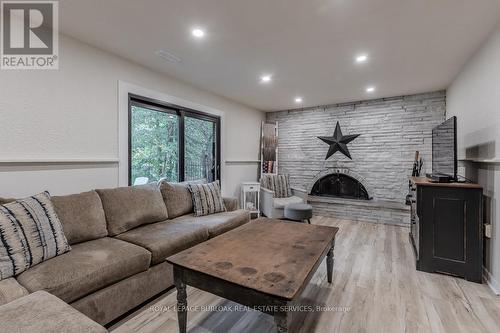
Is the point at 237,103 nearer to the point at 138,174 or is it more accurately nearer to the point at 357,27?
the point at 138,174

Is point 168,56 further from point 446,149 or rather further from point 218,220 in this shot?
point 446,149

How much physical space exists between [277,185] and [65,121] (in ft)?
11.5

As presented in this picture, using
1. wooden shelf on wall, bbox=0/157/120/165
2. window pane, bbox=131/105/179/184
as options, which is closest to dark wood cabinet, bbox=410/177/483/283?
window pane, bbox=131/105/179/184

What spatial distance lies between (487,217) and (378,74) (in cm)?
208

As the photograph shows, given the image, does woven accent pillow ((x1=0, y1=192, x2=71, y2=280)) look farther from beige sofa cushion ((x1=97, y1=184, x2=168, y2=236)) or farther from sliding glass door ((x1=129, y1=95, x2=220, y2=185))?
sliding glass door ((x1=129, y1=95, x2=220, y2=185))

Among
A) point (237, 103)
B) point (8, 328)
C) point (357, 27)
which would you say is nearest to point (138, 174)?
point (8, 328)

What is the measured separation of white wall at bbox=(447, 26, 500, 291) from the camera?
7.16 feet

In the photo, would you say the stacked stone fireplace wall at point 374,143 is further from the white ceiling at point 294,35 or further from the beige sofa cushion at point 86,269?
the beige sofa cushion at point 86,269

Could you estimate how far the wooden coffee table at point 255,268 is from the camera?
1224 millimetres

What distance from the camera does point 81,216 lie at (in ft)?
6.80

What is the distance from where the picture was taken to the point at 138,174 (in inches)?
124

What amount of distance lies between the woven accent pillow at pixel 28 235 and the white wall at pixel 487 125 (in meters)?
3.62

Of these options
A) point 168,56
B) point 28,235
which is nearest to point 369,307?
point 28,235

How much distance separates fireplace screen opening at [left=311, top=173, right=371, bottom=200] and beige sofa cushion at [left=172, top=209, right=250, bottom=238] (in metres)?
2.62
